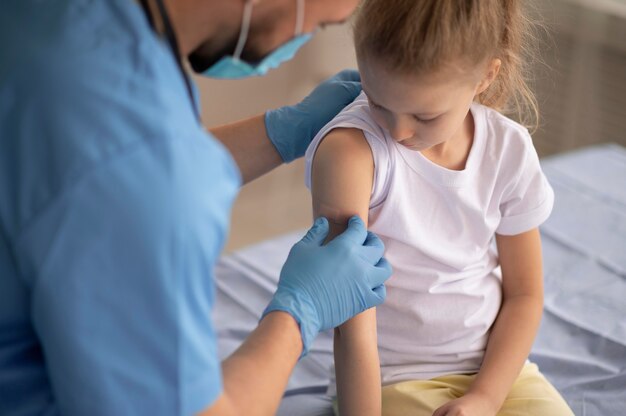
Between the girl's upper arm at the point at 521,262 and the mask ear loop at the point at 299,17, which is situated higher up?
the mask ear loop at the point at 299,17

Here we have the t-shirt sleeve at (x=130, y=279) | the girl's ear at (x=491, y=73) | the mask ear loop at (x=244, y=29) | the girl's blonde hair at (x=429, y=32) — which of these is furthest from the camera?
the girl's ear at (x=491, y=73)

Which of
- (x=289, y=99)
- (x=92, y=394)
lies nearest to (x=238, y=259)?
(x=92, y=394)

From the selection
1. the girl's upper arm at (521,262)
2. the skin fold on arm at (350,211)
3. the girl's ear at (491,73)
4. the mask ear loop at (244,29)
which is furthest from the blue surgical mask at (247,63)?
the girl's upper arm at (521,262)

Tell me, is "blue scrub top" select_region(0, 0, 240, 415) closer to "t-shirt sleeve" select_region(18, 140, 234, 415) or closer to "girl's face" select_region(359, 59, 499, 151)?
"t-shirt sleeve" select_region(18, 140, 234, 415)

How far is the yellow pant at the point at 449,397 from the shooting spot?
1.42 meters

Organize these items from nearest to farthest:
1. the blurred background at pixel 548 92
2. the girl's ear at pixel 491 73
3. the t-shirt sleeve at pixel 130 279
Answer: the t-shirt sleeve at pixel 130 279, the girl's ear at pixel 491 73, the blurred background at pixel 548 92

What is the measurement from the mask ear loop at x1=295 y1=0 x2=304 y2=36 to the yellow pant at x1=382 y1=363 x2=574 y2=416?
2.18ft

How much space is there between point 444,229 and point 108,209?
0.70 m

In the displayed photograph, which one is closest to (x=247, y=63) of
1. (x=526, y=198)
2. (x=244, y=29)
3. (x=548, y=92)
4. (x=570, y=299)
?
(x=244, y=29)

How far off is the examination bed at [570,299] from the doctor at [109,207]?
0.68 m

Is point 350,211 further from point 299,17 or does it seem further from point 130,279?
point 130,279

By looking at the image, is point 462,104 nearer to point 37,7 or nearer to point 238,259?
point 37,7

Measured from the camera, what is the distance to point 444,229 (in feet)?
4.73

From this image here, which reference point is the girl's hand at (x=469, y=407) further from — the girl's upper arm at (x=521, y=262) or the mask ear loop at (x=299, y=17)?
the mask ear loop at (x=299, y=17)
